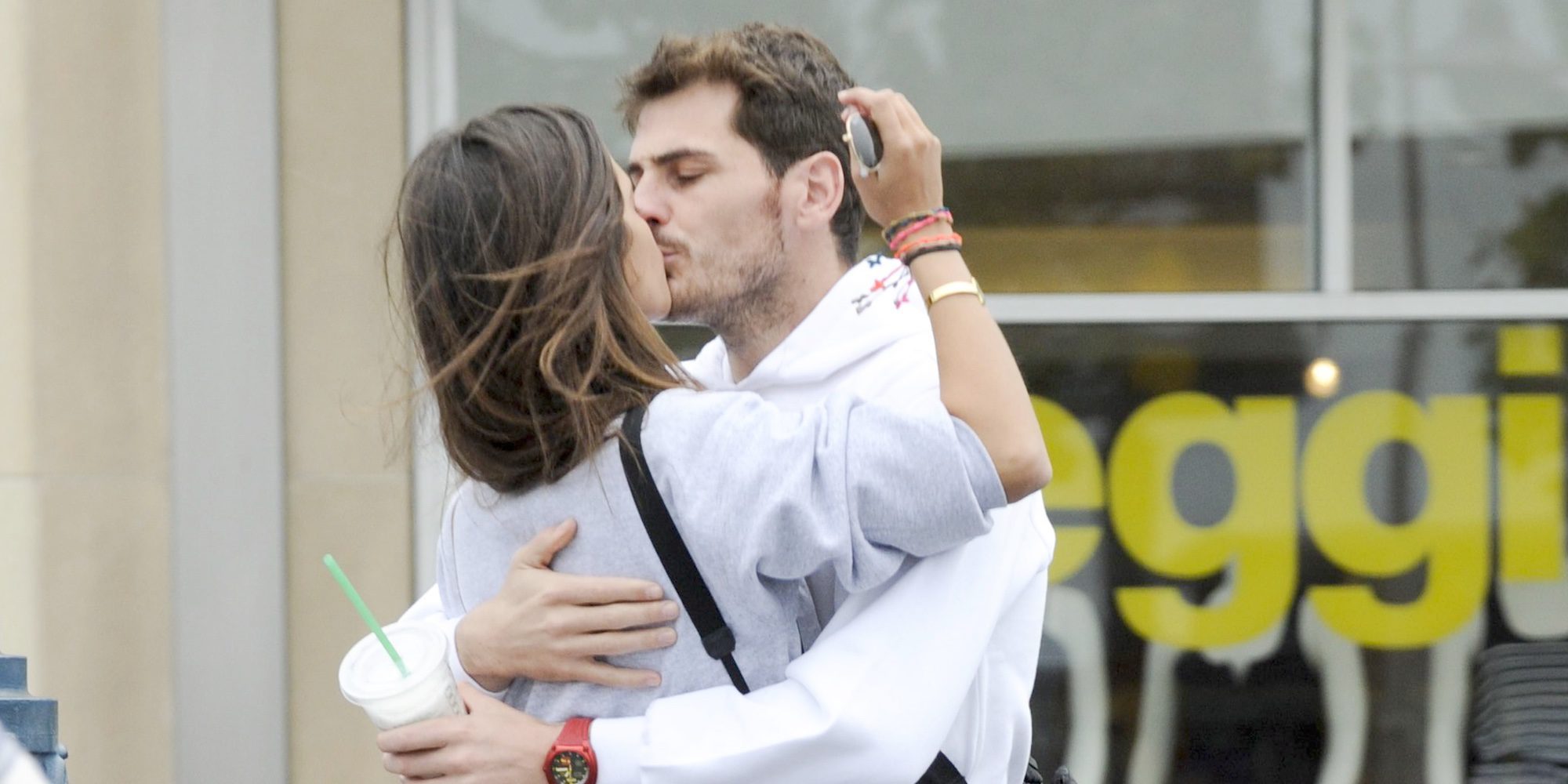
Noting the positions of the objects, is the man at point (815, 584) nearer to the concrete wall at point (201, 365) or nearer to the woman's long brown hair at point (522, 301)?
the woman's long brown hair at point (522, 301)

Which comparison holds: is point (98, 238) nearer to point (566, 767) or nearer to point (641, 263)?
point (641, 263)

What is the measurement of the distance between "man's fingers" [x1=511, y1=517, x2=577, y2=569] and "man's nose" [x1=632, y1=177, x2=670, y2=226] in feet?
2.09

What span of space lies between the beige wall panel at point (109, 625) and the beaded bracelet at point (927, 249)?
290cm

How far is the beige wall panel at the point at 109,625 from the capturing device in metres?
3.93

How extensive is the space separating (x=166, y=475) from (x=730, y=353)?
7.88ft

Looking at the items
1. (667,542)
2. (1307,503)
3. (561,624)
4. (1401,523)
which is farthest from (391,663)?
(1401,523)

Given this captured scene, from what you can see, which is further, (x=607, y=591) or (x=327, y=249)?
(x=327, y=249)

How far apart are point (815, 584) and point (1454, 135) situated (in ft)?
11.1

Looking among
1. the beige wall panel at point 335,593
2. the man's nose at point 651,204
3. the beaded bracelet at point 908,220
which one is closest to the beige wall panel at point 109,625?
the beige wall panel at point 335,593

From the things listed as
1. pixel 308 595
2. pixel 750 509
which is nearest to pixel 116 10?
pixel 308 595

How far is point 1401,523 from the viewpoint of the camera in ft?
14.7

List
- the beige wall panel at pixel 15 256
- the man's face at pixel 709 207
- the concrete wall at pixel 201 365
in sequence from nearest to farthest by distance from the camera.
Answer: the man's face at pixel 709 207 < the beige wall panel at pixel 15 256 < the concrete wall at pixel 201 365

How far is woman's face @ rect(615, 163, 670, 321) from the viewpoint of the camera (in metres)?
1.83

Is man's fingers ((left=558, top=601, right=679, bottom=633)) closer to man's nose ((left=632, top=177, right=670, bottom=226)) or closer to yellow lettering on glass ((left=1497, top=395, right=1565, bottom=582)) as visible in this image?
man's nose ((left=632, top=177, right=670, bottom=226))
